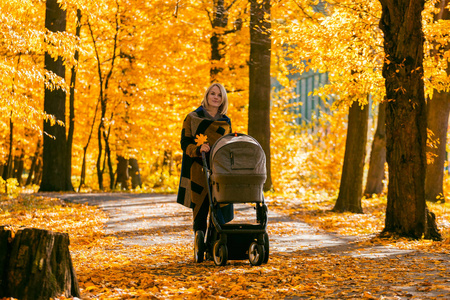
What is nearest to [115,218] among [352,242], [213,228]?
[352,242]

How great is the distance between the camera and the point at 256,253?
681cm

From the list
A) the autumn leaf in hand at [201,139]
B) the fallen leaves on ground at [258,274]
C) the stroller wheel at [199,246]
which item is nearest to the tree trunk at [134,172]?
the fallen leaves on ground at [258,274]

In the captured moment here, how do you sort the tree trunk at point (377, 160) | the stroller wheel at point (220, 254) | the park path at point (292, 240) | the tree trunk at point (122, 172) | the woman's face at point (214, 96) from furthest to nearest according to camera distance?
the tree trunk at point (122, 172)
the tree trunk at point (377, 160)
the woman's face at point (214, 96)
the stroller wheel at point (220, 254)
the park path at point (292, 240)

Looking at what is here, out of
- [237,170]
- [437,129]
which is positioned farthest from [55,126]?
[237,170]

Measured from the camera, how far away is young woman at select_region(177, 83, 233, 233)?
7102 millimetres

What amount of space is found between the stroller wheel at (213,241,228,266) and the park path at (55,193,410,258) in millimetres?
1862

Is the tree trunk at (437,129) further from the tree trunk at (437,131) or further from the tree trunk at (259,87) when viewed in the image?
the tree trunk at (259,87)

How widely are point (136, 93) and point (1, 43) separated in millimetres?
13147

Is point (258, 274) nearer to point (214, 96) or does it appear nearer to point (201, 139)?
point (201, 139)

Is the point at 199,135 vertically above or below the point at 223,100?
below

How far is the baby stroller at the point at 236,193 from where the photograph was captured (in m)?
6.47

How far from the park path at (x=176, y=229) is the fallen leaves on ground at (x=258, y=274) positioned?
0.27 metres

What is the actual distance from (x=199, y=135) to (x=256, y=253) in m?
1.48

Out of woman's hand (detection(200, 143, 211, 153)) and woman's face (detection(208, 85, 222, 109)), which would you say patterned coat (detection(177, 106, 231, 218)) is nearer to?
woman's face (detection(208, 85, 222, 109))
